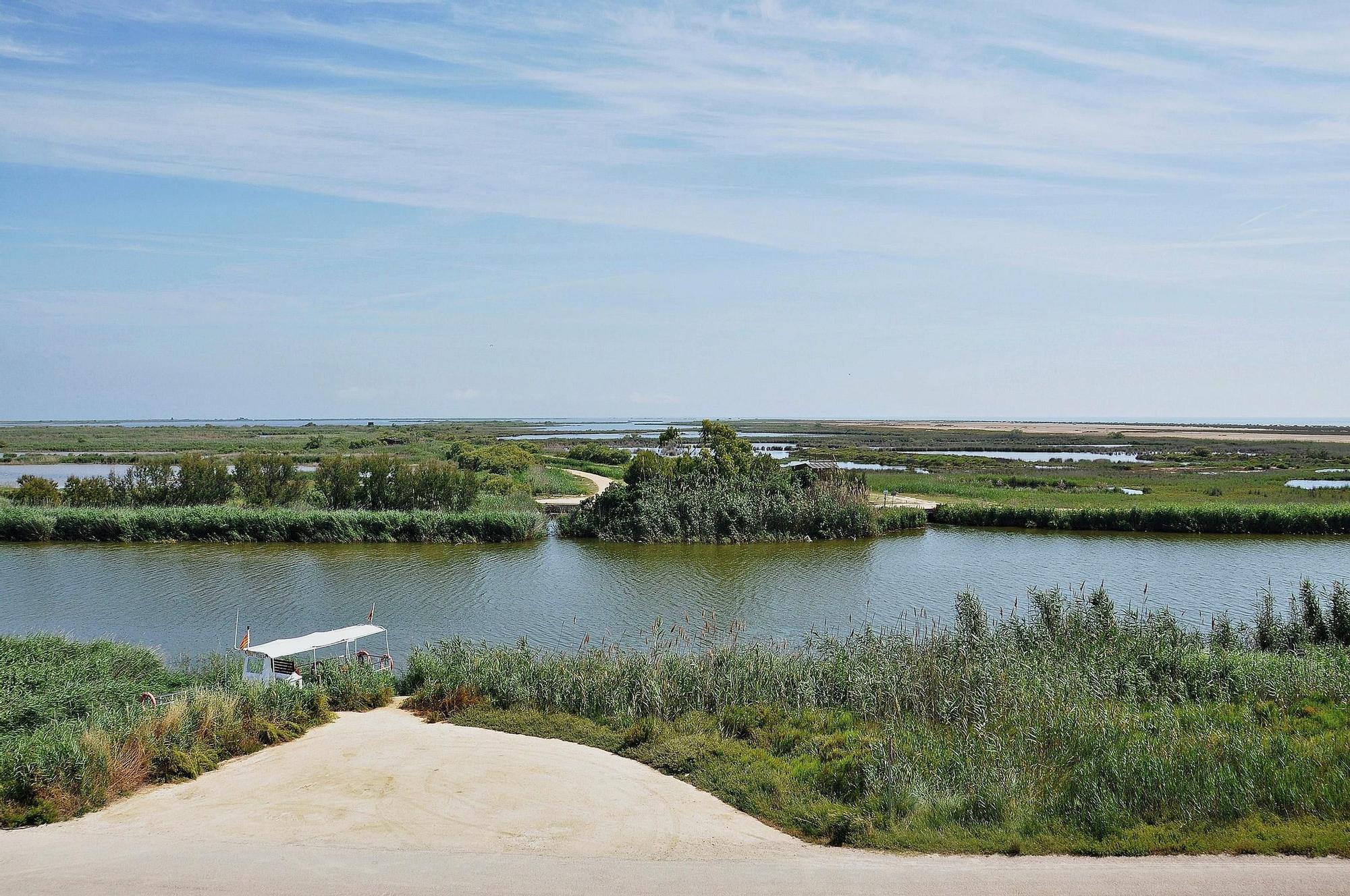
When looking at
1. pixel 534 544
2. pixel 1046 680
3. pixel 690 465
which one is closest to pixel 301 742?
pixel 1046 680

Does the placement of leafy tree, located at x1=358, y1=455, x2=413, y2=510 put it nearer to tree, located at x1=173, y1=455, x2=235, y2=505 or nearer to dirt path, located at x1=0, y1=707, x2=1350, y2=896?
tree, located at x1=173, y1=455, x2=235, y2=505

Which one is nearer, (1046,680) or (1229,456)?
(1046,680)

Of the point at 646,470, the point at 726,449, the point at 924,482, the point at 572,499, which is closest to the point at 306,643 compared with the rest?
the point at 646,470

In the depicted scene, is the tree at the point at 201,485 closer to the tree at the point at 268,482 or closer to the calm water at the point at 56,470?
the tree at the point at 268,482

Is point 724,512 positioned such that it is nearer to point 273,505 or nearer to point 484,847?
point 273,505

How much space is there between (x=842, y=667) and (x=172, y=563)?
77.1 feet

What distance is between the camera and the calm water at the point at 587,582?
67.3ft

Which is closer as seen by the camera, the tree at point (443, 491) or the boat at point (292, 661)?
the boat at point (292, 661)

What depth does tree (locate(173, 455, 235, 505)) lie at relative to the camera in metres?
38.4

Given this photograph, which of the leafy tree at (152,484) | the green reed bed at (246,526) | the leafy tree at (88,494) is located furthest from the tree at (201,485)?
the green reed bed at (246,526)

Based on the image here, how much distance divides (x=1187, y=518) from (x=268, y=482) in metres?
38.3

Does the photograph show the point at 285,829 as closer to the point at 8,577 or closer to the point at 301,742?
the point at 301,742

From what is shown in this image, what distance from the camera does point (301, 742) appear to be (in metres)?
12.1

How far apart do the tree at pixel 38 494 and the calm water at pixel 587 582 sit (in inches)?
186
